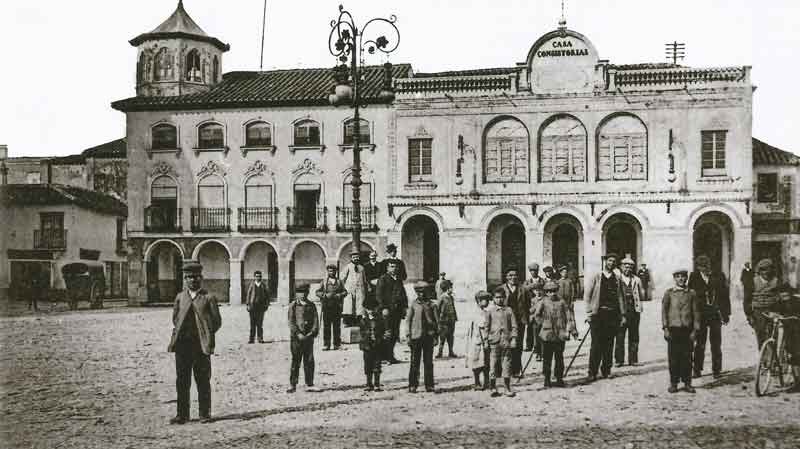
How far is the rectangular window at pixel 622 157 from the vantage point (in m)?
31.1

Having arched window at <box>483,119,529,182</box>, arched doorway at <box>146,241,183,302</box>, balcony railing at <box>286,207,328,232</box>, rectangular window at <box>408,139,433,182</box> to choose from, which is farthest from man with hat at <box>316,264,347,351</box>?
arched doorway at <box>146,241,183,302</box>

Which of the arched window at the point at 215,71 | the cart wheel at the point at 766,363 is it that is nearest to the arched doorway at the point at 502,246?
the arched window at the point at 215,71

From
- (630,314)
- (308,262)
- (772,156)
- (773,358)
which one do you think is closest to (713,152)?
(772,156)

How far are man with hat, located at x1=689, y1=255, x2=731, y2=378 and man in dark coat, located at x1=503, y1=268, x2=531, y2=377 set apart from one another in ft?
8.27

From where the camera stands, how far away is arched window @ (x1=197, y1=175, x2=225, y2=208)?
35.1 m

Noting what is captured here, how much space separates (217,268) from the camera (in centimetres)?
3584

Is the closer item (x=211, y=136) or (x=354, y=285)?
(x=354, y=285)

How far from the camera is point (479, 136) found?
32.1 meters

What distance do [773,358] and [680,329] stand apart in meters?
1.16

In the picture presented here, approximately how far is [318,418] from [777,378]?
658cm

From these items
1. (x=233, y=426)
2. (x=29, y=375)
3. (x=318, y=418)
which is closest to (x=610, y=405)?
(x=318, y=418)

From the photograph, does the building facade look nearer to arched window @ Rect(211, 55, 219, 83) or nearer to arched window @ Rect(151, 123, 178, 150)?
arched window @ Rect(211, 55, 219, 83)

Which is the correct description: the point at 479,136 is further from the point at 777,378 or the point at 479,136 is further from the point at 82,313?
the point at 777,378

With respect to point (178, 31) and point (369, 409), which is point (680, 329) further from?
point (178, 31)
